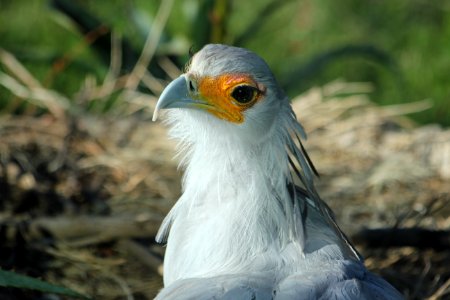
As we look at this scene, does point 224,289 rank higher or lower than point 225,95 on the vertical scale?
lower

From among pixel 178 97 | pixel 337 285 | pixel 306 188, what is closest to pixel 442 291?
pixel 306 188

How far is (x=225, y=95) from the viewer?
2.65 metres

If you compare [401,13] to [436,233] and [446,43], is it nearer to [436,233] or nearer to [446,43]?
[446,43]

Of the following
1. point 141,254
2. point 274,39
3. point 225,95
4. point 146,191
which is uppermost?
point 274,39

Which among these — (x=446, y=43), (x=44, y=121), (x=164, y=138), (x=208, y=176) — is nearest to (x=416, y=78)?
(x=446, y=43)

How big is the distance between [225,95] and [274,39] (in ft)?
11.0

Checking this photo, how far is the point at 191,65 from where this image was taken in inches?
106

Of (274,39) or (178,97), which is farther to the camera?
(274,39)

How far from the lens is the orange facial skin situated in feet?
8.61

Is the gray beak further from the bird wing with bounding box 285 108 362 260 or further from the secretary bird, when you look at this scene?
the bird wing with bounding box 285 108 362 260

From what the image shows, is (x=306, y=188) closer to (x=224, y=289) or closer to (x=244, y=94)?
(x=244, y=94)

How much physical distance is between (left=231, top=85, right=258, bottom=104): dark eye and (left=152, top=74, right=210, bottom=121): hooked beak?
0.29 feet

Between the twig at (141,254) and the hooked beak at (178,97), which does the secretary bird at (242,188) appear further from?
the twig at (141,254)

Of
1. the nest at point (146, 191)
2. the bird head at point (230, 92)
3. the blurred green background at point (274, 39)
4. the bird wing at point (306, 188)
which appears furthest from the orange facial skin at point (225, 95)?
the blurred green background at point (274, 39)
